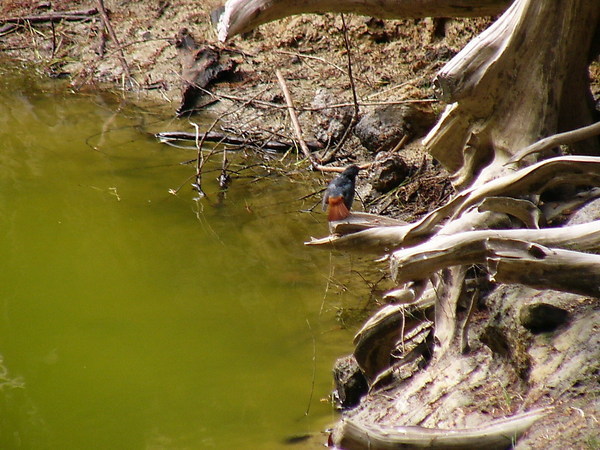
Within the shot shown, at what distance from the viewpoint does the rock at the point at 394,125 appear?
6.61m

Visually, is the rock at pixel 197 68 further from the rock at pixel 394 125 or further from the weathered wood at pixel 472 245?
the weathered wood at pixel 472 245

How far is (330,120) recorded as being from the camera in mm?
7191

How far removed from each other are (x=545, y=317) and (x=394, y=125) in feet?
13.2

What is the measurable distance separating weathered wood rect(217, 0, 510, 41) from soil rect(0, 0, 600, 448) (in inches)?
64.1

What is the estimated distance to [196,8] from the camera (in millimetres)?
9930

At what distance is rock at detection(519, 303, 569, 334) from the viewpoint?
2793 mm

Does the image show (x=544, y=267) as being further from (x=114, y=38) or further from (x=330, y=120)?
(x=114, y=38)

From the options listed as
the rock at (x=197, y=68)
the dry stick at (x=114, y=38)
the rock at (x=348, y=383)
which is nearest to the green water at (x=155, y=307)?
the rock at (x=348, y=383)

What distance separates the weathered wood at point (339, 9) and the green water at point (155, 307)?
1.91 metres

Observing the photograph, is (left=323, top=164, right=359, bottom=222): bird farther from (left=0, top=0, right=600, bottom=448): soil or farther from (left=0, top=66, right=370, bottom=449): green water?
(left=0, top=66, right=370, bottom=449): green water

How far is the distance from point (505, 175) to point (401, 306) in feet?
2.59

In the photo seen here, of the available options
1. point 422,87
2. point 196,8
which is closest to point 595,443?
point 422,87

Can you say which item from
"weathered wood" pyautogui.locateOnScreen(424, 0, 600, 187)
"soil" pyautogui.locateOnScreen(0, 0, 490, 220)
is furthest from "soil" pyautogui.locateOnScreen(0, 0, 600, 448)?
"weathered wood" pyautogui.locateOnScreen(424, 0, 600, 187)

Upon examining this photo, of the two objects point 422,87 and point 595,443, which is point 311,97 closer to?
point 422,87
